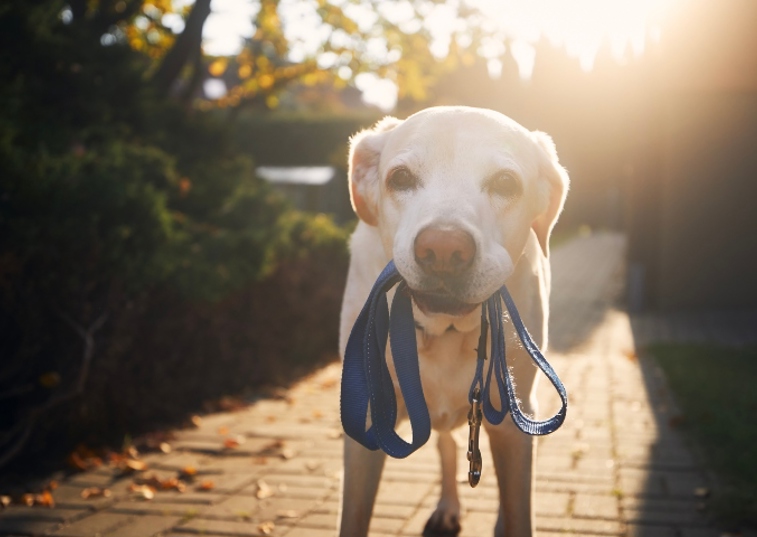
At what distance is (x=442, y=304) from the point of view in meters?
2.69

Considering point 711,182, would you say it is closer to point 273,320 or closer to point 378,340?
point 273,320

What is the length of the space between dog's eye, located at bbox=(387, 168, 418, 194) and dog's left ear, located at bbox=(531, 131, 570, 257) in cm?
50

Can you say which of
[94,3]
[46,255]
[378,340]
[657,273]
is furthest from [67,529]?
[657,273]

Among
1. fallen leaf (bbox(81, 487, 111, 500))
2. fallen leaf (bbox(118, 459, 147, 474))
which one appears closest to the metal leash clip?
fallen leaf (bbox(81, 487, 111, 500))

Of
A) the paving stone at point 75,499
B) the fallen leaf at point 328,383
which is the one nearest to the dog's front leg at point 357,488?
the paving stone at point 75,499

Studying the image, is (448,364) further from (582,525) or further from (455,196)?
(582,525)

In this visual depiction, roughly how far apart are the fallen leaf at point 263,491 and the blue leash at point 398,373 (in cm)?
165

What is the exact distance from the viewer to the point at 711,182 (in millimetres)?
12516

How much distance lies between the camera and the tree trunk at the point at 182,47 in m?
8.45

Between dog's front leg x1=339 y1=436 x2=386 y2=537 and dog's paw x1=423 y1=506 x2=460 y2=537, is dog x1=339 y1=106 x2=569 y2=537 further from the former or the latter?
dog's paw x1=423 y1=506 x2=460 y2=537

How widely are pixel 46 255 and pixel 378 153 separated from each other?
2.33m

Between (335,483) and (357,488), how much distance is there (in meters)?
1.53

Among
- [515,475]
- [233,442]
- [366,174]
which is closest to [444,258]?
[366,174]

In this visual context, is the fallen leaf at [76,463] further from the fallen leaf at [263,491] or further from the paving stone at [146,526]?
the fallen leaf at [263,491]
